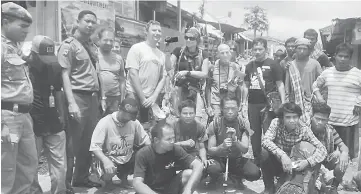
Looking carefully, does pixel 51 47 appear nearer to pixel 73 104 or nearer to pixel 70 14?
pixel 73 104

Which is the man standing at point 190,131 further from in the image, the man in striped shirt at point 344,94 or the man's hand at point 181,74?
the man in striped shirt at point 344,94

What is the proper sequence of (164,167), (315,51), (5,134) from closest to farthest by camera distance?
(5,134), (164,167), (315,51)

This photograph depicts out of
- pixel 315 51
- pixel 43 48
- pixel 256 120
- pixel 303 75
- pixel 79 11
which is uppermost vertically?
pixel 79 11

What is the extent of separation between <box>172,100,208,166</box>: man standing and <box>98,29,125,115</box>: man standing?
3.12ft

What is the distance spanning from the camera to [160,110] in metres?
4.64

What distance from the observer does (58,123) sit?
3623 mm

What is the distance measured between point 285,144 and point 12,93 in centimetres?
284

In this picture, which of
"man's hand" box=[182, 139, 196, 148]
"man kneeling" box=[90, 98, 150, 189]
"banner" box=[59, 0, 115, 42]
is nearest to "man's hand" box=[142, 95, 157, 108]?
"man kneeling" box=[90, 98, 150, 189]

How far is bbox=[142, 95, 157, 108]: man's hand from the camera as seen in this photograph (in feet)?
14.7

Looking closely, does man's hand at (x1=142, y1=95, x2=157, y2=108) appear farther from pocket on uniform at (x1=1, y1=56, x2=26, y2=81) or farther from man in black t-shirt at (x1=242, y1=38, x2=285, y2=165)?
pocket on uniform at (x1=1, y1=56, x2=26, y2=81)

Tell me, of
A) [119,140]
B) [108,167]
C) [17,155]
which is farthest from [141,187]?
[17,155]

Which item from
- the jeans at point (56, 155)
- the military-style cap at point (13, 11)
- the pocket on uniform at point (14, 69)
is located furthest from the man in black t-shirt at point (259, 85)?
the military-style cap at point (13, 11)

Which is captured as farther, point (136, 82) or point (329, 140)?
point (136, 82)

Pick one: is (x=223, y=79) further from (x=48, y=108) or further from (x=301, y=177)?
(x=48, y=108)
